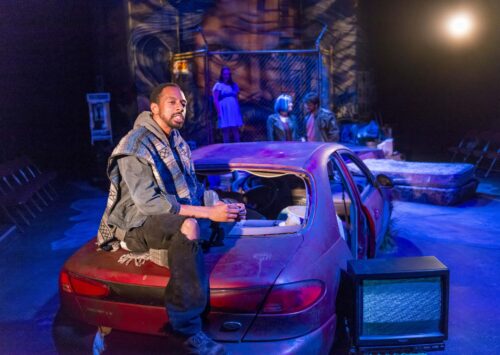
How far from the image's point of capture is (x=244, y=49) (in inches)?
479

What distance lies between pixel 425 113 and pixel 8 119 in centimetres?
1205

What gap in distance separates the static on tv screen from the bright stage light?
1297cm

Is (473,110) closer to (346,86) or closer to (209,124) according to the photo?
(346,86)

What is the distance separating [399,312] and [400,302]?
0.05m

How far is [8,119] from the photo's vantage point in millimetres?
10680

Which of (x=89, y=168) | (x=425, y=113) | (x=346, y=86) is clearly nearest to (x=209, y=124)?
(x=89, y=168)

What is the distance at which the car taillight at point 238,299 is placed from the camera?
88.5 inches

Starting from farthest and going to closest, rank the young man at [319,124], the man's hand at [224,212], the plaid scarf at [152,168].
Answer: the young man at [319,124]
the plaid scarf at [152,168]
the man's hand at [224,212]

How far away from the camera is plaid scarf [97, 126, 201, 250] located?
250 cm

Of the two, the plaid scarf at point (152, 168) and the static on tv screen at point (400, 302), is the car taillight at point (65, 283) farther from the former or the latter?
the static on tv screen at point (400, 302)

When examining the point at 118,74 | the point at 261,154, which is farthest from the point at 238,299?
the point at 118,74

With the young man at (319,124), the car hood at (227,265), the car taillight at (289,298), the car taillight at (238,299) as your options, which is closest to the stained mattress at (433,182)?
the young man at (319,124)

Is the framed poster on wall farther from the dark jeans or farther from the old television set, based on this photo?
the old television set

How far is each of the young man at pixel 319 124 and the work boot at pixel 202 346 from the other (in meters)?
5.34
